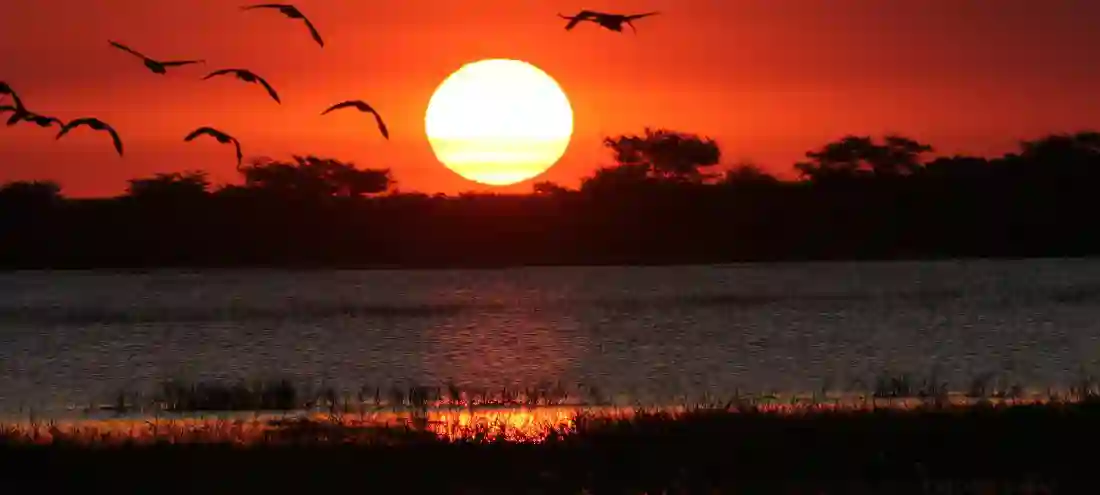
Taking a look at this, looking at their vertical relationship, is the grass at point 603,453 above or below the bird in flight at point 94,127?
below

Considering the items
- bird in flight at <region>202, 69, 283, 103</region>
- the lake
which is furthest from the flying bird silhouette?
the lake

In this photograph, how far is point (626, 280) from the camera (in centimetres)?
10406

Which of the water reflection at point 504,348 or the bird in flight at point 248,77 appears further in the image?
the water reflection at point 504,348

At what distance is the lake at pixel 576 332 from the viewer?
1447 inches

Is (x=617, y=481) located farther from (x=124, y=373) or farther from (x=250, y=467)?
(x=124, y=373)

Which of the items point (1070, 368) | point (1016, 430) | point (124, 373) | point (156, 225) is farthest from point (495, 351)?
point (156, 225)

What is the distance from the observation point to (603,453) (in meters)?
16.4

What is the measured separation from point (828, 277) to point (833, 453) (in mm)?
88140

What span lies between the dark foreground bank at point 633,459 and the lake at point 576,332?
897 centimetres

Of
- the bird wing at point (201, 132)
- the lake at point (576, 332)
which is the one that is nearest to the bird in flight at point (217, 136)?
the bird wing at point (201, 132)

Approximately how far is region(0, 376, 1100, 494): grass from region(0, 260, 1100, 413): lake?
26.7 ft

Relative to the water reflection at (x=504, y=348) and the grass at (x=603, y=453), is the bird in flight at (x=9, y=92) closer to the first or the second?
the grass at (x=603, y=453)

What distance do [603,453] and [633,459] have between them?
1.07ft


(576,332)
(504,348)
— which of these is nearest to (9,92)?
(504,348)
